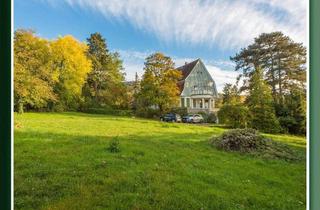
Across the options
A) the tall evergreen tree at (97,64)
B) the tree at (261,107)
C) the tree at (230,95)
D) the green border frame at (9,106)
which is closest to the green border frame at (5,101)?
the green border frame at (9,106)

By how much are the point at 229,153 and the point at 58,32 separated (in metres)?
1.11

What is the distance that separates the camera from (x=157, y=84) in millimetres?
1781

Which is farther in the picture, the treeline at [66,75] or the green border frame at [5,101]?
the treeline at [66,75]

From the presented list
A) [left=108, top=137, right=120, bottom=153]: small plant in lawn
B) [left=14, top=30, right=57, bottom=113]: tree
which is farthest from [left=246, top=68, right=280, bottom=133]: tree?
[left=14, top=30, right=57, bottom=113]: tree

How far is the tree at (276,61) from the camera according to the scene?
1704 mm

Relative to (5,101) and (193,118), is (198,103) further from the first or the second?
(5,101)

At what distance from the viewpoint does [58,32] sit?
1.60 metres

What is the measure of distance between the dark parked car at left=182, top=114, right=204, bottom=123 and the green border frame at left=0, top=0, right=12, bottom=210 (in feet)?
2.97

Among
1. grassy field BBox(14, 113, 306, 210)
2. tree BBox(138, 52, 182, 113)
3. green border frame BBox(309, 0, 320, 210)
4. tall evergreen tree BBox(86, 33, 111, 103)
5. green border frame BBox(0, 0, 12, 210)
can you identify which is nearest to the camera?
green border frame BBox(0, 0, 12, 210)

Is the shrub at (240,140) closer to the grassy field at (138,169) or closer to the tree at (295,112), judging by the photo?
the grassy field at (138,169)

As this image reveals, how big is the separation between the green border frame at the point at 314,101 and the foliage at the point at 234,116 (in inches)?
15.4

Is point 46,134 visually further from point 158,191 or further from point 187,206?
point 187,206

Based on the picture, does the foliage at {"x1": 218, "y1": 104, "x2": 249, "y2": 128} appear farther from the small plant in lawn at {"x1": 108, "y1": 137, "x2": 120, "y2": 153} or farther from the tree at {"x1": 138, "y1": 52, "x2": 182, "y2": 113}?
the small plant in lawn at {"x1": 108, "y1": 137, "x2": 120, "y2": 153}

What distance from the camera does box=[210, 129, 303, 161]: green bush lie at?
1738 mm
